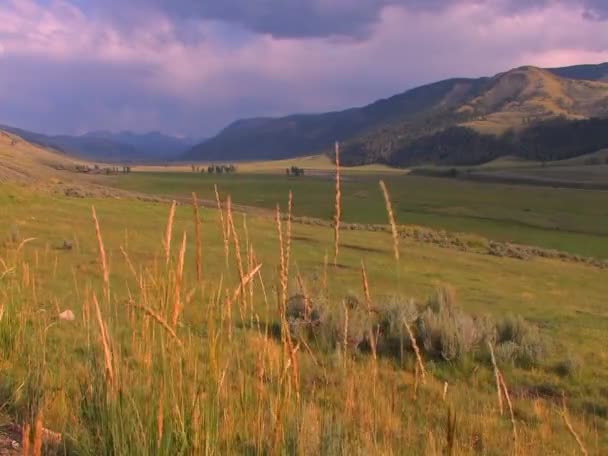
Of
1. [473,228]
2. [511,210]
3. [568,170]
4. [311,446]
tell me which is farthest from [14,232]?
[568,170]

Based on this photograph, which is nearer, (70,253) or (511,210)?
(70,253)

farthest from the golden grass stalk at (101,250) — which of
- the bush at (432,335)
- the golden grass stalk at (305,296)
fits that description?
the bush at (432,335)

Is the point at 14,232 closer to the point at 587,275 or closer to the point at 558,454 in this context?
the point at 558,454

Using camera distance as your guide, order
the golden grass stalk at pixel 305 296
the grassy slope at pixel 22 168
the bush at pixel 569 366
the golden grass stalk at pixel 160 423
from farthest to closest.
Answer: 1. the grassy slope at pixel 22 168
2. the bush at pixel 569 366
3. the golden grass stalk at pixel 305 296
4. the golden grass stalk at pixel 160 423

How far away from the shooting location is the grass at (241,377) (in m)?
3.11

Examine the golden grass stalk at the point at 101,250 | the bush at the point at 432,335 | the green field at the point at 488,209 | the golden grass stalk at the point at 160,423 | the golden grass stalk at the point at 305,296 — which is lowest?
the green field at the point at 488,209

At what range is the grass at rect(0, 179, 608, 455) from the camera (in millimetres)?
3109

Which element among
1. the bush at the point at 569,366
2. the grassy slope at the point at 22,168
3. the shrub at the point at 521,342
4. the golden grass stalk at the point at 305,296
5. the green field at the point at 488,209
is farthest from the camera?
the grassy slope at the point at 22,168

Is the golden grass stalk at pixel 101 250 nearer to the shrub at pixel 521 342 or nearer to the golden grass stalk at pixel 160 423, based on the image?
the golden grass stalk at pixel 160 423

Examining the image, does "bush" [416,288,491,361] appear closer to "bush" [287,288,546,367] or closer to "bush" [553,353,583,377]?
"bush" [287,288,546,367]

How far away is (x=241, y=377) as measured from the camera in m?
3.63

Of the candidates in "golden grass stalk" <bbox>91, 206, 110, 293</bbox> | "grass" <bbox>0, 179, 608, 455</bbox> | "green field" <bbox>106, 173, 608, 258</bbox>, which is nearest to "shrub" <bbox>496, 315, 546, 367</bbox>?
"grass" <bbox>0, 179, 608, 455</bbox>

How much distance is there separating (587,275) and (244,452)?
21.8 m

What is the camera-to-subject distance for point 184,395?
331 centimetres
